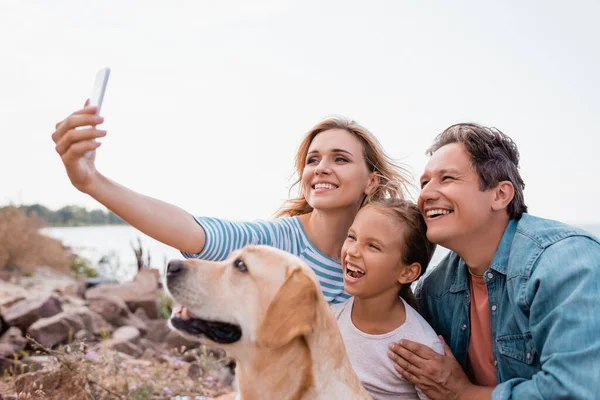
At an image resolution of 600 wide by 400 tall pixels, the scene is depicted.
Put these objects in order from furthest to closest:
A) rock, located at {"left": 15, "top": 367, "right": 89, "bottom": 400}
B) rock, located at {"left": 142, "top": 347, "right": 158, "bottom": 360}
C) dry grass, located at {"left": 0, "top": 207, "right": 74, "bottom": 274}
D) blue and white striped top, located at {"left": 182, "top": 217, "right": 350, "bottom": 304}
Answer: dry grass, located at {"left": 0, "top": 207, "right": 74, "bottom": 274} < rock, located at {"left": 142, "top": 347, "right": 158, "bottom": 360} < rock, located at {"left": 15, "top": 367, "right": 89, "bottom": 400} < blue and white striped top, located at {"left": 182, "top": 217, "right": 350, "bottom": 304}

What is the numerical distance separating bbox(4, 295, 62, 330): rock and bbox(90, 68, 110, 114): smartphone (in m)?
5.05

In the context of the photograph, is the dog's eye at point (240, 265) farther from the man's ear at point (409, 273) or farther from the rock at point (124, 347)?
the rock at point (124, 347)

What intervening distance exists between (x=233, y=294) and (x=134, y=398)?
8.21 ft

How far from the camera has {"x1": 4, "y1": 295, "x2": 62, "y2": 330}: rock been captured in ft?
21.4

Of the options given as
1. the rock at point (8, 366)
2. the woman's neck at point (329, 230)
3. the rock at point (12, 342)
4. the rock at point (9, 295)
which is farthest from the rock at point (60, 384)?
the rock at point (9, 295)

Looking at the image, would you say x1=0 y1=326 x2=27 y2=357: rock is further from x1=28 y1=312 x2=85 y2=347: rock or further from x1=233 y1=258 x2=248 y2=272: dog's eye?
x1=233 y1=258 x2=248 y2=272: dog's eye

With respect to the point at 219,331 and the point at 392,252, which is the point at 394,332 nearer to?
the point at 392,252

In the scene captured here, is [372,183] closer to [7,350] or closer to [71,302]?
[7,350]

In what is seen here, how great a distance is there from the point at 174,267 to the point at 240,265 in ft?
0.94

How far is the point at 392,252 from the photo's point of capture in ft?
10.4

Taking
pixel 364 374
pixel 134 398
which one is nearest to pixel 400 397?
pixel 364 374

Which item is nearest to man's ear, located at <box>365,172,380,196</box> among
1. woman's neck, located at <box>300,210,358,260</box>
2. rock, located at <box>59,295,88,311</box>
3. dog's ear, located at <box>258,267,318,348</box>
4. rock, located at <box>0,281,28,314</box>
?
woman's neck, located at <box>300,210,358,260</box>

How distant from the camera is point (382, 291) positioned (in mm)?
3172

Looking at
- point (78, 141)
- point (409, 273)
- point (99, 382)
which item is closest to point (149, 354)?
point (99, 382)
